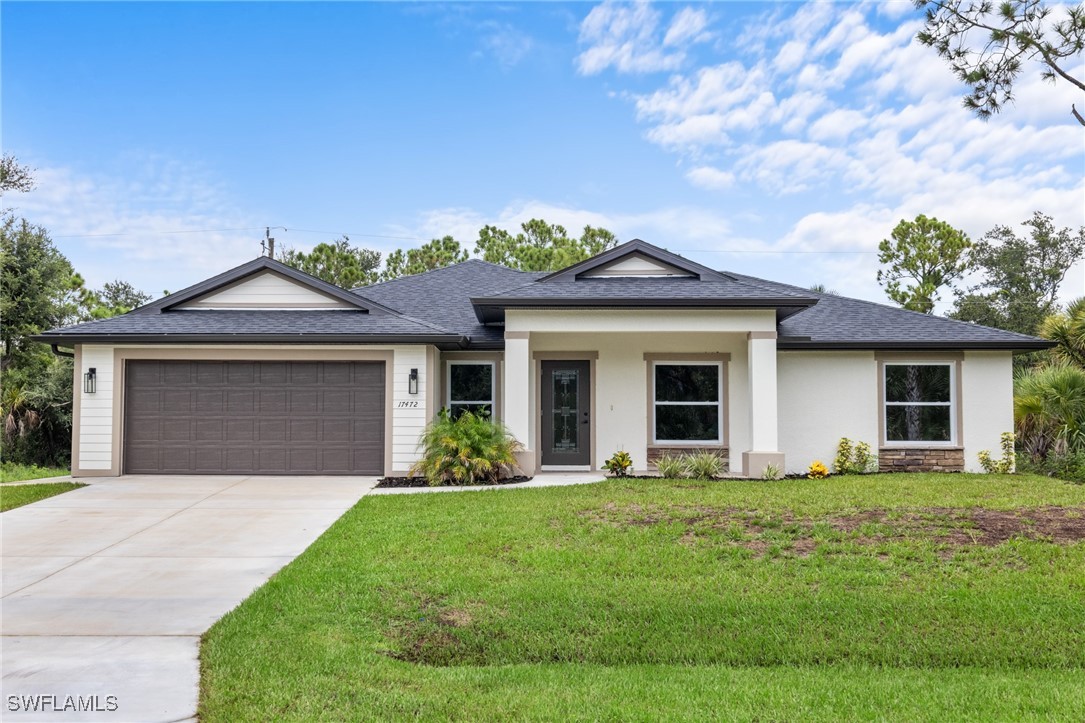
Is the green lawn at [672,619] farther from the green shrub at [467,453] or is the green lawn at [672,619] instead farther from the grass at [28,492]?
the grass at [28,492]

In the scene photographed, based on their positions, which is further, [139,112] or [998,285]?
[998,285]

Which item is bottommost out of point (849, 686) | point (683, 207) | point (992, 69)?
point (849, 686)

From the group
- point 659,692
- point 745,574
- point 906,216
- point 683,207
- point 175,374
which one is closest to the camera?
point 659,692

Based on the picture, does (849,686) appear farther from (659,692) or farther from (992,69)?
(992,69)

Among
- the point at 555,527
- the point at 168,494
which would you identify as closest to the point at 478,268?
the point at 168,494

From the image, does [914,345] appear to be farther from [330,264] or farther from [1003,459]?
[330,264]

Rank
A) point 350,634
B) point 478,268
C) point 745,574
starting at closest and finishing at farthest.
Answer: point 350,634
point 745,574
point 478,268

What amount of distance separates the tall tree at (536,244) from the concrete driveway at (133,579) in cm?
2353

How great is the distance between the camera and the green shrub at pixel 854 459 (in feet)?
44.7

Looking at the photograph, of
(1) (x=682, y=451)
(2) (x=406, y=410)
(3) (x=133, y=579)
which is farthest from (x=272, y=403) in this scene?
(1) (x=682, y=451)

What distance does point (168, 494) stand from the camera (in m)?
11.1

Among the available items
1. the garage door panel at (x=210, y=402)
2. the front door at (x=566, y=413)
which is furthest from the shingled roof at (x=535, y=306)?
the front door at (x=566, y=413)

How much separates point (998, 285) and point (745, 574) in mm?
32934

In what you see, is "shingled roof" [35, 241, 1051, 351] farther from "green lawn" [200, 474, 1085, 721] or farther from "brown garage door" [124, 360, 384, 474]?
"green lawn" [200, 474, 1085, 721]
